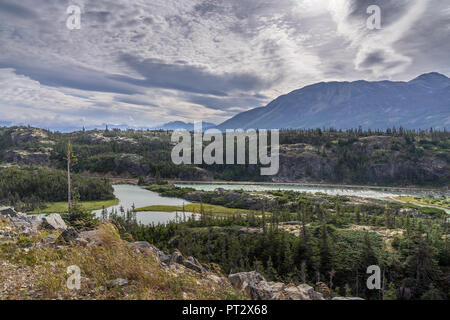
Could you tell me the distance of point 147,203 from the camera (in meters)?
77.8

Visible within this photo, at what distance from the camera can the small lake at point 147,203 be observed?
186 feet

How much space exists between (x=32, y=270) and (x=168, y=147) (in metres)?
185

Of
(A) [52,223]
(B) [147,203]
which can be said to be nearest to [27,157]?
(B) [147,203]

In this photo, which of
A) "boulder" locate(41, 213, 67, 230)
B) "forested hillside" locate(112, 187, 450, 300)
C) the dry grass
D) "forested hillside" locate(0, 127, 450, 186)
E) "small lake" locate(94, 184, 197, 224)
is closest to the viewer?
the dry grass

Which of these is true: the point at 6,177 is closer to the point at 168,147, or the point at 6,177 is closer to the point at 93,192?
the point at 93,192

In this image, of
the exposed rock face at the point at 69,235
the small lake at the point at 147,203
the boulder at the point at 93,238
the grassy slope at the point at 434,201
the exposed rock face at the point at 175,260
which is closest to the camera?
the boulder at the point at 93,238

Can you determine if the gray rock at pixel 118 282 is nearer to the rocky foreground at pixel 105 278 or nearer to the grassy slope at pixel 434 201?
the rocky foreground at pixel 105 278

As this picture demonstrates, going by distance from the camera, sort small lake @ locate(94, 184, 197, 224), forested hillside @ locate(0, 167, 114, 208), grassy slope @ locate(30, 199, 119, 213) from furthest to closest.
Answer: forested hillside @ locate(0, 167, 114, 208)
grassy slope @ locate(30, 199, 119, 213)
small lake @ locate(94, 184, 197, 224)

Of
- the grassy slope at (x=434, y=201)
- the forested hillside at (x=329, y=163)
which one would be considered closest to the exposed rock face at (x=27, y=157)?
the forested hillside at (x=329, y=163)

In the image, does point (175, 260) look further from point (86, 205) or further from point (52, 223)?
point (86, 205)

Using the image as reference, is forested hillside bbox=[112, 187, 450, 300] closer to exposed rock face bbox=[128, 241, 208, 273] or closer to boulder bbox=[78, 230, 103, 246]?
boulder bbox=[78, 230, 103, 246]

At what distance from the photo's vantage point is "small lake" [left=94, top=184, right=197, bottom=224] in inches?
2233

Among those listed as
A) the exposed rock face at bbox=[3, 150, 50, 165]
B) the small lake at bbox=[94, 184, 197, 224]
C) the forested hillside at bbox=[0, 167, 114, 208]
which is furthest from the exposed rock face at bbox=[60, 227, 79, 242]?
the exposed rock face at bbox=[3, 150, 50, 165]
